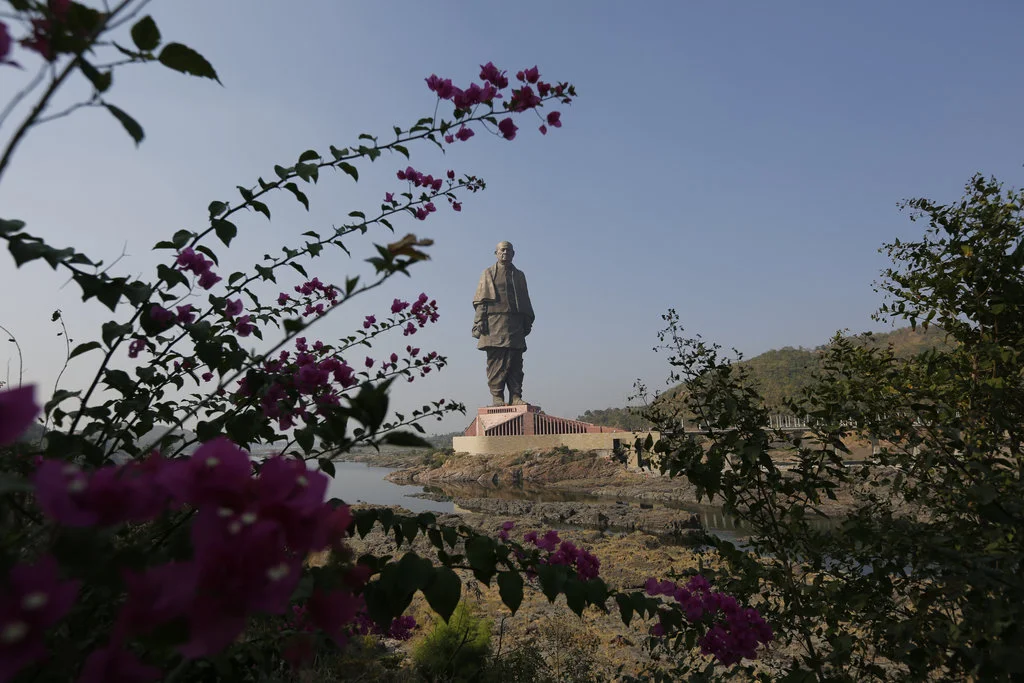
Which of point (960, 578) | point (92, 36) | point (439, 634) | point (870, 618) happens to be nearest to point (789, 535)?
point (870, 618)

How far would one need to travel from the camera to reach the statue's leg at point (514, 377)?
56.9 meters

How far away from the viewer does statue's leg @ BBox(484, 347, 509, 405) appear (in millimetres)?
56562

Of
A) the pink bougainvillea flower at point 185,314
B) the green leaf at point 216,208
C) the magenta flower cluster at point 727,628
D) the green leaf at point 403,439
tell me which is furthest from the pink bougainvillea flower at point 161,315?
the magenta flower cluster at point 727,628

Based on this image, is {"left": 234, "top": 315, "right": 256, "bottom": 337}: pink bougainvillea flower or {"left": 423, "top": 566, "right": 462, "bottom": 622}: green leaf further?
{"left": 234, "top": 315, "right": 256, "bottom": 337}: pink bougainvillea flower

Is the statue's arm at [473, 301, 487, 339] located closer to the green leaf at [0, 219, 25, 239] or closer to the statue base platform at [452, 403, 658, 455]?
the statue base platform at [452, 403, 658, 455]

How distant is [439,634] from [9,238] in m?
4.94

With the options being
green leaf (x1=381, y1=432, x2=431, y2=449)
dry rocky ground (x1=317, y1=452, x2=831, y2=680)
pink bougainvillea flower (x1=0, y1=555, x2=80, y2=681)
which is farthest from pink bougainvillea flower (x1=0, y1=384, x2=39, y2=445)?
dry rocky ground (x1=317, y1=452, x2=831, y2=680)

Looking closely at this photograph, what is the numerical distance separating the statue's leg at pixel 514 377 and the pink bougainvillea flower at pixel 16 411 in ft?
184

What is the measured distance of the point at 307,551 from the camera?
57cm

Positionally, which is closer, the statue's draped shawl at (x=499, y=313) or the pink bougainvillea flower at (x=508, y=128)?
the pink bougainvillea flower at (x=508, y=128)

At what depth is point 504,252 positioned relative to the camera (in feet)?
191

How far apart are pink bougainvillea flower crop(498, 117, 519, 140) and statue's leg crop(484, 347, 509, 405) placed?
5466 cm

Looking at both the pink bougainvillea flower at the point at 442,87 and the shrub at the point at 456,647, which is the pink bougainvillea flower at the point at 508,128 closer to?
the pink bougainvillea flower at the point at 442,87

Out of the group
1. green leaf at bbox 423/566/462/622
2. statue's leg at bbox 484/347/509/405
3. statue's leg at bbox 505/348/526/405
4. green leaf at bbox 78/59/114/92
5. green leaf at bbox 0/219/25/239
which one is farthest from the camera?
statue's leg at bbox 505/348/526/405
